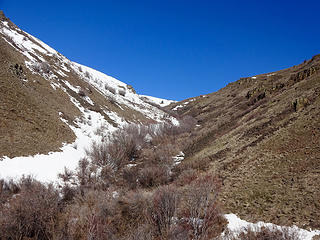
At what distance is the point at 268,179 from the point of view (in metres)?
14.5

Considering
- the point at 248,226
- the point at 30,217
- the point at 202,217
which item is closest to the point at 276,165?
the point at 248,226

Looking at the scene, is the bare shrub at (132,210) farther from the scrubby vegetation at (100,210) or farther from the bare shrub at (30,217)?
the bare shrub at (30,217)

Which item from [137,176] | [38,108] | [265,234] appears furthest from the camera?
[38,108]

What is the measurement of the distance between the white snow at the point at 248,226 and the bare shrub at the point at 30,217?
895 cm

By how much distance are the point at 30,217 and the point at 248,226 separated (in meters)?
11.0

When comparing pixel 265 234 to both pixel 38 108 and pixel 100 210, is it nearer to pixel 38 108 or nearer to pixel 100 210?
pixel 100 210

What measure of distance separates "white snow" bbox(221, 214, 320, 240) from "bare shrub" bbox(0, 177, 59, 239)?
8.95 m

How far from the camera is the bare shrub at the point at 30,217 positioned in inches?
346

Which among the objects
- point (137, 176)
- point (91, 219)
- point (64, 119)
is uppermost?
point (64, 119)

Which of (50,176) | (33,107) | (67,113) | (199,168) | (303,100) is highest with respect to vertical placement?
(303,100)

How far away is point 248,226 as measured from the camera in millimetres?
10570

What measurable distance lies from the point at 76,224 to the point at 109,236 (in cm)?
179

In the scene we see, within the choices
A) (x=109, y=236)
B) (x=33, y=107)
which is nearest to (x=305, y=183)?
(x=109, y=236)

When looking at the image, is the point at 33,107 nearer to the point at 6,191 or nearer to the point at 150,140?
the point at 6,191
